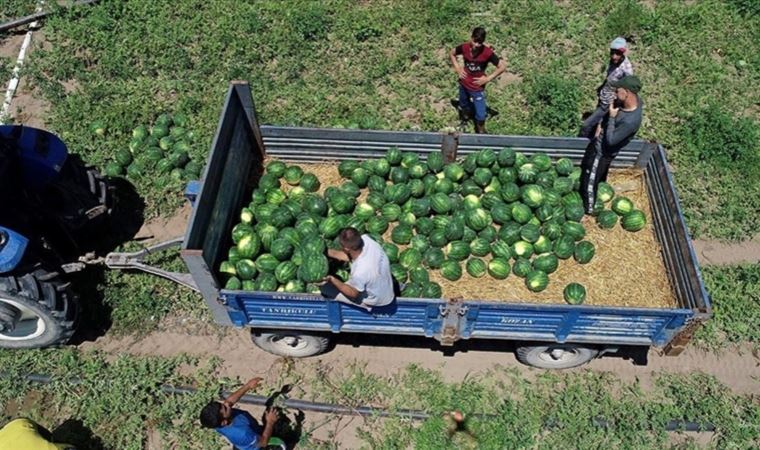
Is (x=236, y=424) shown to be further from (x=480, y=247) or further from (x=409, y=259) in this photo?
(x=480, y=247)

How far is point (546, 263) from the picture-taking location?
8.08 metres

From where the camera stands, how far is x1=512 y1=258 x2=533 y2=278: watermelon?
809cm

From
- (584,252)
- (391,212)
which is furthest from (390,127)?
(584,252)

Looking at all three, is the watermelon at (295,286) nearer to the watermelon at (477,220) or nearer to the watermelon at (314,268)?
the watermelon at (314,268)

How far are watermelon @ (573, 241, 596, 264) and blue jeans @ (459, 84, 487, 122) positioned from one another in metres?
3.19

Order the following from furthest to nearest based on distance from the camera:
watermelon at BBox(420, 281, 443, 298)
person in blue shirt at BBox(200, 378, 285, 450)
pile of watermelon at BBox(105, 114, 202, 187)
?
pile of watermelon at BBox(105, 114, 202, 187)
watermelon at BBox(420, 281, 443, 298)
person in blue shirt at BBox(200, 378, 285, 450)

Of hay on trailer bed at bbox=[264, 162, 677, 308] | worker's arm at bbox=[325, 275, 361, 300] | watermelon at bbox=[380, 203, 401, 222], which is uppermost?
worker's arm at bbox=[325, 275, 361, 300]

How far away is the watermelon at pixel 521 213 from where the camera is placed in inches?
332

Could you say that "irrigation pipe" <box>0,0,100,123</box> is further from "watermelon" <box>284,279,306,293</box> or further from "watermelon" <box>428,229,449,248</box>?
"watermelon" <box>428,229,449,248</box>

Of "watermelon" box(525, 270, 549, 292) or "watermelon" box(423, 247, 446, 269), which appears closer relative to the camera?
"watermelon" box(525, 270, 549, 292)

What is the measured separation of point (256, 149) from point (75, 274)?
3319mm

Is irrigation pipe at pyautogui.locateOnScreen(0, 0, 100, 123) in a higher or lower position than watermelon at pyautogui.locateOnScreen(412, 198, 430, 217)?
higher

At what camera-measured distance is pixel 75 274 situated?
9.02 m

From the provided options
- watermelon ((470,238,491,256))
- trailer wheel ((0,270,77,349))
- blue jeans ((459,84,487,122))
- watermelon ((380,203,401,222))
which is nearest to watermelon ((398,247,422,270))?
watermelon ((380,203,401,222))
